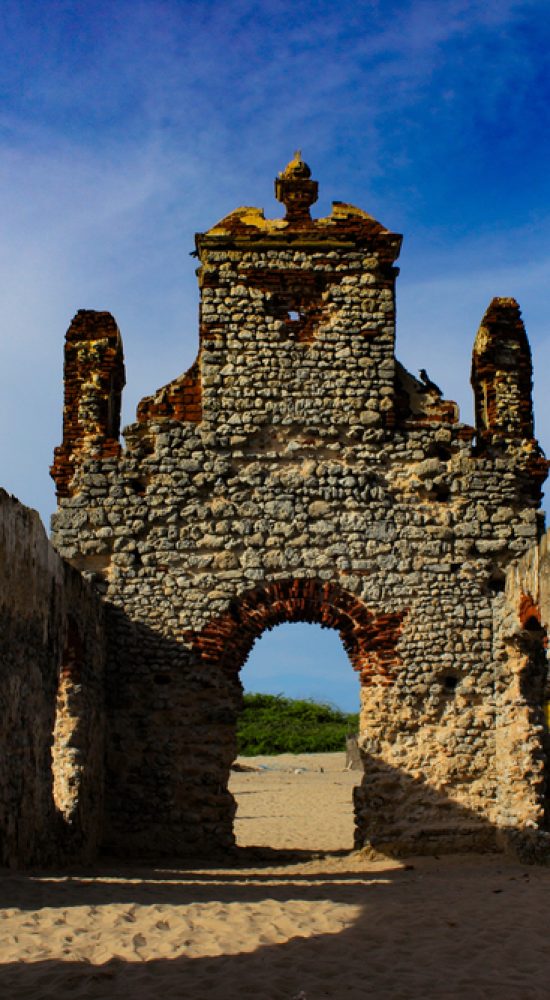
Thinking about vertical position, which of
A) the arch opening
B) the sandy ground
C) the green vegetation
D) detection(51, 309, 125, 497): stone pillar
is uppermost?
detection(51, 309, 125, 497): stone pillar

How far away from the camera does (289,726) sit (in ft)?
109

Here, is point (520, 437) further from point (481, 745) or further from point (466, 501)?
point (481, 745)

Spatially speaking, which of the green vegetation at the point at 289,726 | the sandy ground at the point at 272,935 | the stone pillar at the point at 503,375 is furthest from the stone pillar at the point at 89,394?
the green vegetation at the point at 289,726

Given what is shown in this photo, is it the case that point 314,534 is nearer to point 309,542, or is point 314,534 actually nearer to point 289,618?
point 309,542

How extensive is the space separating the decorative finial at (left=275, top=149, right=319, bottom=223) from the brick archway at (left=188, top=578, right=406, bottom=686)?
14.1ft

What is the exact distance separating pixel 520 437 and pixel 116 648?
4901 mm

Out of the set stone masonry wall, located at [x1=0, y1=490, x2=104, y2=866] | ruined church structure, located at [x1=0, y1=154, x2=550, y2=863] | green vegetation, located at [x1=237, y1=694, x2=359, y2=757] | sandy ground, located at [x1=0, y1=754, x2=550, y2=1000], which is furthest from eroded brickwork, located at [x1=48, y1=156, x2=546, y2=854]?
green vegetation, located at [x1=237, y1=694, x2=359, y2=757]

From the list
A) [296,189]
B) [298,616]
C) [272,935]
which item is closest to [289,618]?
[298,616]

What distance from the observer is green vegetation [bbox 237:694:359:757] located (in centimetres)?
3119

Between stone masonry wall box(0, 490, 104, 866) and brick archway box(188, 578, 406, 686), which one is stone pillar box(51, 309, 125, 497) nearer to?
stone masonry wall box(0, 490, 104, 866)

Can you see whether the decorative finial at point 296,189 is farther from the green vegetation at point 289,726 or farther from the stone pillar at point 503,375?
the green vegetation at point 289,726

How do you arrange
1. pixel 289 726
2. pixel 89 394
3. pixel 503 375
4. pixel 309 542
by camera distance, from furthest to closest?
pixel 289 726, pixel 503 375, pixel 89 394, pixel 309 542

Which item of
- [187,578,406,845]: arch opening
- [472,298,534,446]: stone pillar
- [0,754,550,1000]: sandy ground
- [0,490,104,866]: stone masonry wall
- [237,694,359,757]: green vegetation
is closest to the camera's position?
[0,754,550,1000]: sandy ground

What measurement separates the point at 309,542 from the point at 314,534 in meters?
0.10
